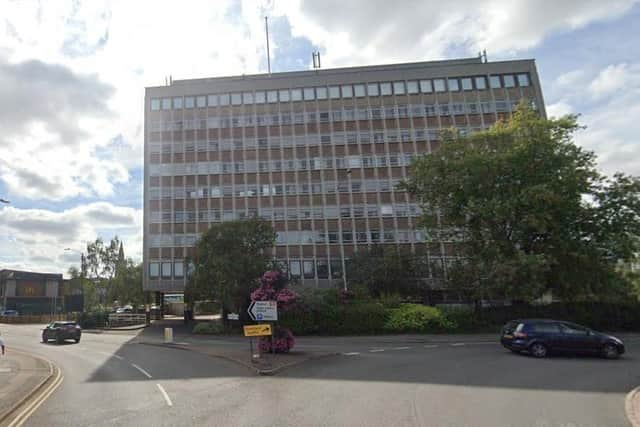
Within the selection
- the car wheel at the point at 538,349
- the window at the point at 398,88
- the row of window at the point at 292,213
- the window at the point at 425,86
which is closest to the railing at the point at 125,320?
the row of window at the point at 292,213

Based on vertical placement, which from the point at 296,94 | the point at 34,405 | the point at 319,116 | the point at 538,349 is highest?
the point at 296,94

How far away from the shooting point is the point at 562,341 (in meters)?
17.7

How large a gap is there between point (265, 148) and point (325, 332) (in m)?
28.6

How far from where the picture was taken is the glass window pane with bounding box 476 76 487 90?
52438 mm

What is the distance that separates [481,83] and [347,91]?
17.1m

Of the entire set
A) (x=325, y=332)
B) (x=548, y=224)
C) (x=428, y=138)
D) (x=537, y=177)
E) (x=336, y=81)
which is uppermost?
(x=336, y=81)

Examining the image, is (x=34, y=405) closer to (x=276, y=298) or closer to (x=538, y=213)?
(x=276, y=298)

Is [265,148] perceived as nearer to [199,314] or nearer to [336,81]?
[336,81]

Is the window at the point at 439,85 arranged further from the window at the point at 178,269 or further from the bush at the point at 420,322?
the window at the point at 178,269

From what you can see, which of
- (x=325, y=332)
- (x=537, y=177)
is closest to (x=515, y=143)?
(x=537, y=177)

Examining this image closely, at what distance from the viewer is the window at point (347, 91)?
53.6 metres

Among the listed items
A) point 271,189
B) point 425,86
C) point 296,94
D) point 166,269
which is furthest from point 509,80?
point 166,269

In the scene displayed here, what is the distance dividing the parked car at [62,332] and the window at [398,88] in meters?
43.4

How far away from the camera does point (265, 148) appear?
172ft
